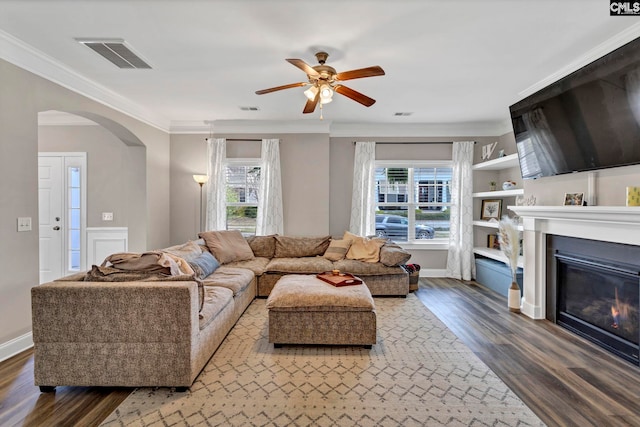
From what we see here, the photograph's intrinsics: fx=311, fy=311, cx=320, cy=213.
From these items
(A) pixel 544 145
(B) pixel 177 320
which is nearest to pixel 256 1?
(B) pixel 177 320

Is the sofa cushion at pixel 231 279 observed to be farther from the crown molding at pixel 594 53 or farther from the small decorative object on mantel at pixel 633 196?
the crown molding at pixel 594 53

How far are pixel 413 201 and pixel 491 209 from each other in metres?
1.33

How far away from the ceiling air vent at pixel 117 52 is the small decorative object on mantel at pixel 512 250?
4.61 meters

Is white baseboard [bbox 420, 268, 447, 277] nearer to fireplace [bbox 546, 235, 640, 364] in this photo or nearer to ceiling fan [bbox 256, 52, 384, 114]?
fireplace [bbox 546, 235, 640, 364]

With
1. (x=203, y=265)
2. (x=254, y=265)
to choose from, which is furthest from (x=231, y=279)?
(x=254, y=265)

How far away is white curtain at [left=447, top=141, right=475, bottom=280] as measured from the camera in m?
5.45

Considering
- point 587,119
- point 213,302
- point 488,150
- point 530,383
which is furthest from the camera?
point 488,150

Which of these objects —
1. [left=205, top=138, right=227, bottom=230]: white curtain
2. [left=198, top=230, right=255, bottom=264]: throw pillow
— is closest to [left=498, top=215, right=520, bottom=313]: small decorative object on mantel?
[left=198, top=230, right=255, bottom=264]: throw pillow

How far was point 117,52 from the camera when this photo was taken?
9.67 feet

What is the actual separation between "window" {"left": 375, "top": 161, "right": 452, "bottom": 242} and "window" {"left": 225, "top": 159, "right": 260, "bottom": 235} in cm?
225

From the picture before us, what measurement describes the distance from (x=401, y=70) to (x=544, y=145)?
5.76ft

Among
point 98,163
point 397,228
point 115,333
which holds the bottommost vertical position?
point 115,333

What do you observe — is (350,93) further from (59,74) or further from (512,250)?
(59,74)

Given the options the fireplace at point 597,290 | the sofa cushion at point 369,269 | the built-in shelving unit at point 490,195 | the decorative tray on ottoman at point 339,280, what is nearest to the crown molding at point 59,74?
the decorative tray on ottoman at point 339,280
